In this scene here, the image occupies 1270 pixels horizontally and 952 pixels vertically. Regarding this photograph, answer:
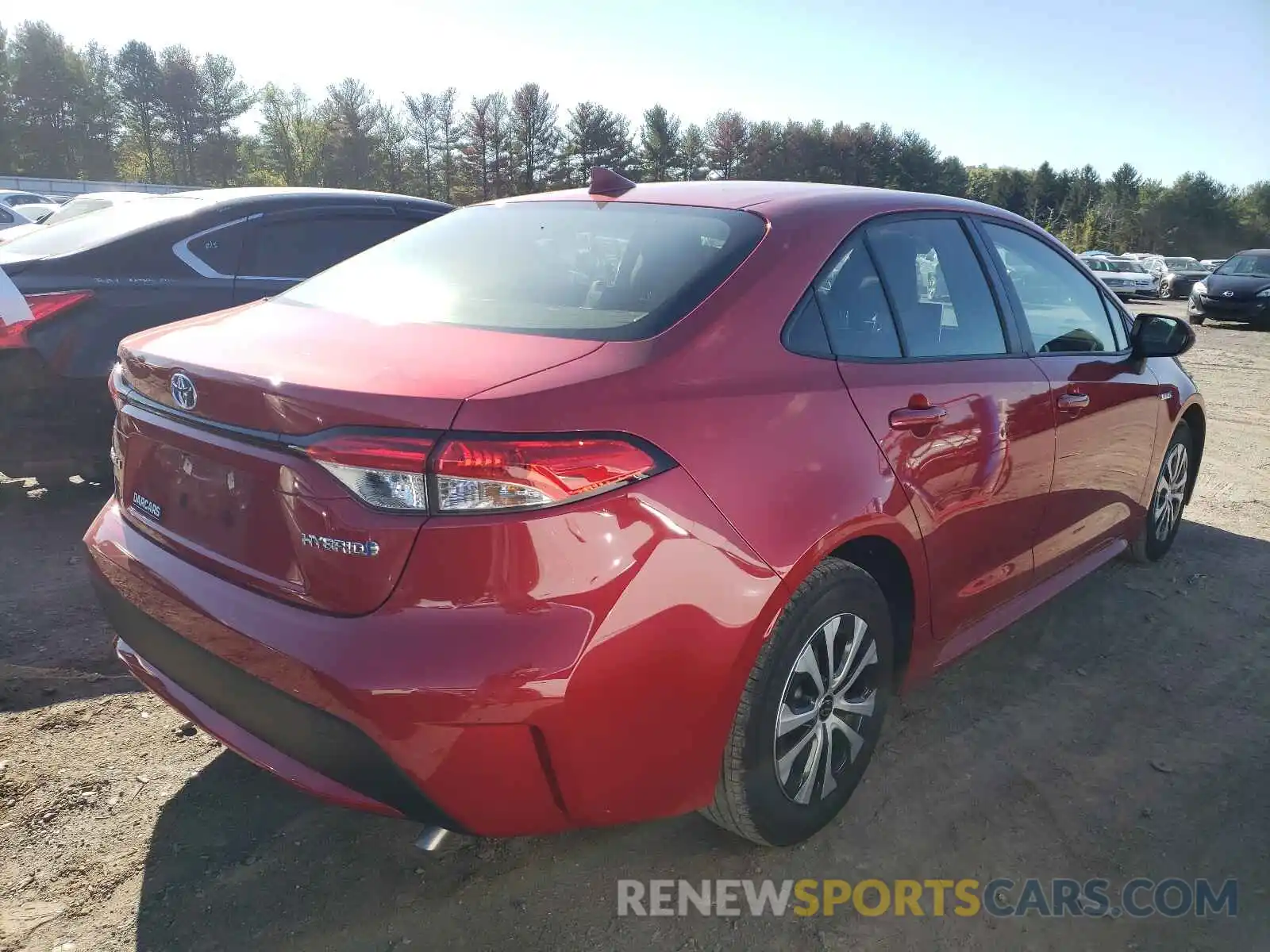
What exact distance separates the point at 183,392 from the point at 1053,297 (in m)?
2.97

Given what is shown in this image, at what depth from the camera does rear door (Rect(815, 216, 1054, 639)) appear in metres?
2.37

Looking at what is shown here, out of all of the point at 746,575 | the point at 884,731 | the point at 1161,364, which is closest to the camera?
the point at 746,575

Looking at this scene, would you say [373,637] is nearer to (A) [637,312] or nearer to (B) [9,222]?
(A) [637,312]

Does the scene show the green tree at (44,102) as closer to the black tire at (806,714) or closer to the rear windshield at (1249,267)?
the rear windshield at (1249,267)

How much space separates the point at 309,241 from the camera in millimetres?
5117

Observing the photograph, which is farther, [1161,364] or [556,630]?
[1161,364]

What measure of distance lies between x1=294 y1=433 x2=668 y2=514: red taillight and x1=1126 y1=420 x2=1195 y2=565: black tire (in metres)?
3.51

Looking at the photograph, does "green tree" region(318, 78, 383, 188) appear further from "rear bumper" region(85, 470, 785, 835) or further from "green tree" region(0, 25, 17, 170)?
"rear bumper" region(85, 470, 785, 835)

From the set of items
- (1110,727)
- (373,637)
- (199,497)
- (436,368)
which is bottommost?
(1110,727)

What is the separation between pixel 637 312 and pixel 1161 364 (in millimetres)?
3145

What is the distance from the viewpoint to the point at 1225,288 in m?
18.8

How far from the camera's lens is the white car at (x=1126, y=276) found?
3206cm

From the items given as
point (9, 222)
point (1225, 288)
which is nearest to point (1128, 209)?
point (1225, 288)

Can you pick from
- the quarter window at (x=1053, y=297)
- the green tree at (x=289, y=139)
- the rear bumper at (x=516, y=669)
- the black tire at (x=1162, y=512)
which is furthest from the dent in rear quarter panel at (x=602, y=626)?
the green tree at (x=289, y=139)
